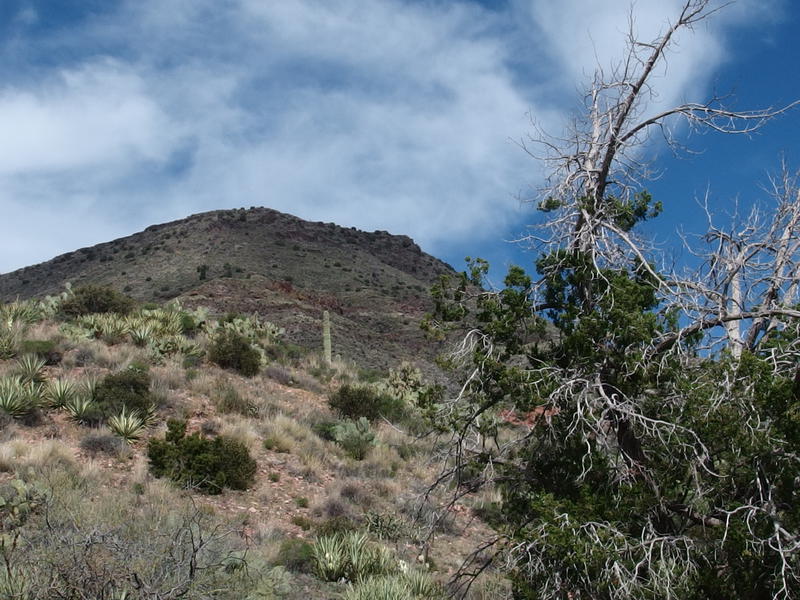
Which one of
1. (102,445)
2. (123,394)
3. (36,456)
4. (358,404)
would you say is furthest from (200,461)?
(358,404)

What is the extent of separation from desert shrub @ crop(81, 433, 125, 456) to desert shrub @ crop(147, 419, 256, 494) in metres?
0.53

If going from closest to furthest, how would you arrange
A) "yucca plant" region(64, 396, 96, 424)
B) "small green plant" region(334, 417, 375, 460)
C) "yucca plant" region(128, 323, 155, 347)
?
"yucca plant" region(64, 396, 96, 424) < "small green plant" region(334, 417, 375, 460) < "yucca plant" region(128, 323, 155, 347)

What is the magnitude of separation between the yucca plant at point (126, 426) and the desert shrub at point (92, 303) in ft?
32.4

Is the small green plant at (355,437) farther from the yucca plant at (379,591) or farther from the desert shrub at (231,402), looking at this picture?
the yucca plant at (379,591)

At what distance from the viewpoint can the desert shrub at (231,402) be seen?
16062 mm

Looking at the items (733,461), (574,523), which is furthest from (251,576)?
(733,461)

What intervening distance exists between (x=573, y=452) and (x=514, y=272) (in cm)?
200

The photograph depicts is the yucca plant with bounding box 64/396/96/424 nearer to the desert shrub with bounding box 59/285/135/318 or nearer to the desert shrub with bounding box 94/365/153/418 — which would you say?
the desert shrub with bounding box 94/365/153/418

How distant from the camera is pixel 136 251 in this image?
64.7m

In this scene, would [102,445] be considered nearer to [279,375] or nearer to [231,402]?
[231,402]

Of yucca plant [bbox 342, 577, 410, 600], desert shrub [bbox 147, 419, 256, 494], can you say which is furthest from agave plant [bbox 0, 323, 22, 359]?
yucca plant [bbox 342, 577, 410, 600]

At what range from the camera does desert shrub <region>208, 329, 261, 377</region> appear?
19.2 m

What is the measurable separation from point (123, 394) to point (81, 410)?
0.97m

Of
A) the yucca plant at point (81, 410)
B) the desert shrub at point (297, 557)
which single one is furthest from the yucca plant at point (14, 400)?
the desert shrub at point (297, 557)
